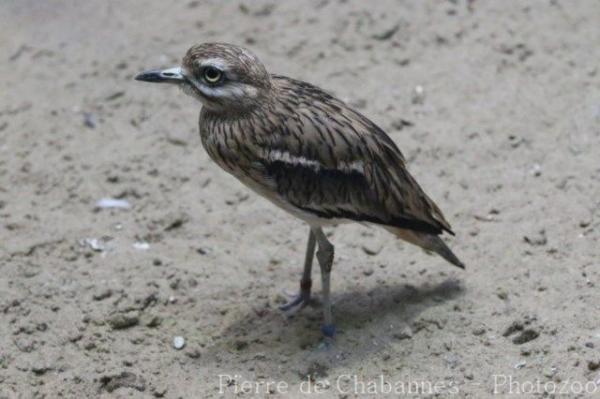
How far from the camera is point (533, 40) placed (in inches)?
315

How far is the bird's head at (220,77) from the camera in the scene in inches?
207

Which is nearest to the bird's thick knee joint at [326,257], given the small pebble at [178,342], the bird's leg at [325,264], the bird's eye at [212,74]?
the bird's leg at [325,264]

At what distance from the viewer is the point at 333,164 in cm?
545

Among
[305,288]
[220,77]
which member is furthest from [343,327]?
[220,77]

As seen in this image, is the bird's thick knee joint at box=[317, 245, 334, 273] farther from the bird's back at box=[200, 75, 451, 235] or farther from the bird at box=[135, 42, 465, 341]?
the bird's back at box=[200, 75, 451, 235]

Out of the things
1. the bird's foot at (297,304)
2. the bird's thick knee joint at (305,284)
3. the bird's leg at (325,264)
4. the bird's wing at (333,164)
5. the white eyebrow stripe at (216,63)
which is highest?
the white eyebrow stripe at (216,63)

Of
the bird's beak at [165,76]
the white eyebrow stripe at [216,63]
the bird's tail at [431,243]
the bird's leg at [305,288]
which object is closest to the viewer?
the white eyebrow stripe at [216,63]

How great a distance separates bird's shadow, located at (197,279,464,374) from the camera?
5613 millimetres

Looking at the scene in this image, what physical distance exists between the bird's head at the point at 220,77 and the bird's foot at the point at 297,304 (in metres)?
1.30

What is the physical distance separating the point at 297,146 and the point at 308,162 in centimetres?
10

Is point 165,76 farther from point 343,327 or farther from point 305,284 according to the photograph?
point 343,327

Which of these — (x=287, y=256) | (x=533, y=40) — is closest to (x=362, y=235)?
(x=287, y=256)

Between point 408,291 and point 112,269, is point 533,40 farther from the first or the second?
point 112,269

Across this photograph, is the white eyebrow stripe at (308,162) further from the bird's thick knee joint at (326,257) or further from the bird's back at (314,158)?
the bird's thick knee joint at (326,257)
